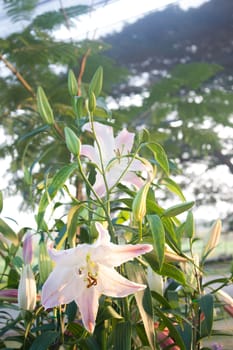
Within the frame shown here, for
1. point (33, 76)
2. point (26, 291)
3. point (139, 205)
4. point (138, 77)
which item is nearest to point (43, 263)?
point (26, 291)

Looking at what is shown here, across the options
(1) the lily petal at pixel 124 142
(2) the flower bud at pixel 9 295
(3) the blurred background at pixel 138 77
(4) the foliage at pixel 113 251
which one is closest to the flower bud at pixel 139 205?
(4) the foliage at pixel 113 251

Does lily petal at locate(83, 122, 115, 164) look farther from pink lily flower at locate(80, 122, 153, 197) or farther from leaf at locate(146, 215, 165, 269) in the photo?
leaf at locate(146, 215, 165, 269)

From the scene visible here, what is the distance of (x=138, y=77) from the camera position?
5.32 ft

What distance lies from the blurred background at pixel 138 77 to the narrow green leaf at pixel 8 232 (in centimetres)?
31

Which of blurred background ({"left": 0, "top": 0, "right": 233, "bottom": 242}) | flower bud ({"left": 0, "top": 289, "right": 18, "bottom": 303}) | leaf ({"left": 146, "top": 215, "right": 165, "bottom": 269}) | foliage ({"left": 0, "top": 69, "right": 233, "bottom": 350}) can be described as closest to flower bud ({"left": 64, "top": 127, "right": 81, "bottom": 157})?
foliage ({"left": 0, "top": 69, "right": 233, "bottom": 350})

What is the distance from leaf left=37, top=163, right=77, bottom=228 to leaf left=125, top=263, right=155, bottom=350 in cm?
11

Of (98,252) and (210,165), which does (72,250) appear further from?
(210,165)

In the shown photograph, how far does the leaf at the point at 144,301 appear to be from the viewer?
1.54 feet

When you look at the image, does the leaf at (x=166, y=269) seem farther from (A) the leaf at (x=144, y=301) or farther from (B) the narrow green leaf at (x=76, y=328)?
(B) the narrow green leaf at (x=76, y=328)

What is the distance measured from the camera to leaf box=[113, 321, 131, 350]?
0.48 metres

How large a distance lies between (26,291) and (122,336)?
114 mm

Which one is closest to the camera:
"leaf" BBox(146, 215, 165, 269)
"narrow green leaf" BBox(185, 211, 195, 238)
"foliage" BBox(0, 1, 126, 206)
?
"leaf" BBox(146, 215, 165, 269)

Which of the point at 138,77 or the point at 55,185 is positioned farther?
the point at 138,77

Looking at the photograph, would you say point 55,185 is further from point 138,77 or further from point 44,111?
point 138,77
